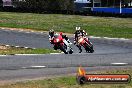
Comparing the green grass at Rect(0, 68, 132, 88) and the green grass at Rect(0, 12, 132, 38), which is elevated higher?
the green grass at Rect(0, 68, 132, 88)

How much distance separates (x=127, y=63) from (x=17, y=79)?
20.7 ft

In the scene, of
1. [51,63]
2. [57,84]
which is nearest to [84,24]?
[51,63]

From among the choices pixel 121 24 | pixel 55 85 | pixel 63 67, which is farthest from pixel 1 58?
pixel 121 24

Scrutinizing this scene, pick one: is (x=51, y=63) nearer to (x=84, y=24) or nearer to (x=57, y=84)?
(x=57, y=84)

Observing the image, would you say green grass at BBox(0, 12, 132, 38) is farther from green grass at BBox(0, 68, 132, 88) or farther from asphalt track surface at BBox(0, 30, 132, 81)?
green grass at BBox(0, 68, 132, 88)

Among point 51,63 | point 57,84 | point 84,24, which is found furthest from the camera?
point 84,24

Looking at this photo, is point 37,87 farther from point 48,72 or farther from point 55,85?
point 48,72

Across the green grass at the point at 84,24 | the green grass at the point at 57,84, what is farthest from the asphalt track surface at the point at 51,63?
the green grass at the point at 84,24

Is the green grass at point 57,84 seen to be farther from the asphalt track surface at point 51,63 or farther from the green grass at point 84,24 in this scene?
the green grass at point 84,24

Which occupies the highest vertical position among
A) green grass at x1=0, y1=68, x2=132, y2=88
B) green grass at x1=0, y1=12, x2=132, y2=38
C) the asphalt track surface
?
green grass at x1=0, y1=68, x2=132, y2=88

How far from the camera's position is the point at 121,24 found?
165ft

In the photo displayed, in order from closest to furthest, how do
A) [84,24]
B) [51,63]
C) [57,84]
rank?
[57,84] < [51,63] < [84,24]

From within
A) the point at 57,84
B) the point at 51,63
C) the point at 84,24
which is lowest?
the point at 84,24

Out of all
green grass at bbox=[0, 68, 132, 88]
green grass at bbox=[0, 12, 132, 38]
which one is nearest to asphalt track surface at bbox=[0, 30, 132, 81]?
green grass at bbox=[0, 68, 132, 88]
